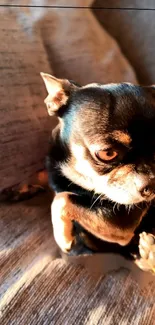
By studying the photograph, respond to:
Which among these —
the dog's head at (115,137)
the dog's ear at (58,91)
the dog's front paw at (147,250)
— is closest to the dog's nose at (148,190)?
the dog's head at (115,137)

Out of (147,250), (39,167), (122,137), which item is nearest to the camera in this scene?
(122,137)

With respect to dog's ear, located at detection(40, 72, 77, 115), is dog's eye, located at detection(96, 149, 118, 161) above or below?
below

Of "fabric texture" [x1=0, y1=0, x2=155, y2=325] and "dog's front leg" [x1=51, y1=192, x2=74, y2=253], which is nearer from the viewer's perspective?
"fabric texture" [x1=0, y1=0, x2=155, y2=325]

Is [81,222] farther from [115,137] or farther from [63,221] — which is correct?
[115,137]

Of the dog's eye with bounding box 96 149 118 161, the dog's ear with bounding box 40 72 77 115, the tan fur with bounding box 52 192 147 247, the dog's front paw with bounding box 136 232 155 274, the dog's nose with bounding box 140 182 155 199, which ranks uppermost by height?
the dog's ear with bounding box 40 72 77 115

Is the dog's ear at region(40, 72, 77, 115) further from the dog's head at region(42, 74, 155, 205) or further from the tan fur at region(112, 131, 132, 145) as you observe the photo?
the tan fur at region(112, 131, 132, 145)

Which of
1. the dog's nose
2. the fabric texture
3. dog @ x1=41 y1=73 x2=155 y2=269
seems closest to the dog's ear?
dog @ x1=41 y1=73 x2=155 y2=269

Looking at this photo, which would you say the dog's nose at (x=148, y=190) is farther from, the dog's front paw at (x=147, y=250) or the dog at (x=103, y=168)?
the dog's front paw at (x=147, y=250)

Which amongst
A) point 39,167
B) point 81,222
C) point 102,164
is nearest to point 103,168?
point 102,164
